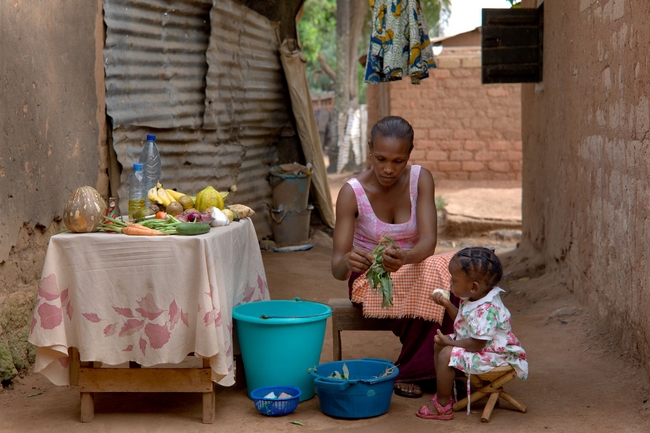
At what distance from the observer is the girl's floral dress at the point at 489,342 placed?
355 cm

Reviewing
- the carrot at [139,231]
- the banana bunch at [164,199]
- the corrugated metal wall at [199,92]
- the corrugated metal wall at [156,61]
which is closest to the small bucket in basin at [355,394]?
the carrot at [139,231]

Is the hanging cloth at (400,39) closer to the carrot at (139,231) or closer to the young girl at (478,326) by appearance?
the young girl at (478,326)

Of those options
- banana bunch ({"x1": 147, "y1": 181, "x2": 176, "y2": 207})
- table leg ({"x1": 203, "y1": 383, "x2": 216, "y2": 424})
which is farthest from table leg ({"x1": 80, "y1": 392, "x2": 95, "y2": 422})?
banana bunch ({"x1": 147, "y1": 181, "x2": 176, "y2": 207})

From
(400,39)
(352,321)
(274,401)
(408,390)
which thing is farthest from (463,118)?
(274,401)

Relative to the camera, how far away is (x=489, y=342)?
3598mm

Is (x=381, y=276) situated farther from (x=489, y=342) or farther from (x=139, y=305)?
(x=139, y=305)

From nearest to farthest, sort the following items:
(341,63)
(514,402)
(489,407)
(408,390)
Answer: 1. (489,407)
2. (514,402)
3. (408,390)
4. (341,63)

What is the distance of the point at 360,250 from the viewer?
3.86 metres

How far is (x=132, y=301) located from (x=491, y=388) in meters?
1.75

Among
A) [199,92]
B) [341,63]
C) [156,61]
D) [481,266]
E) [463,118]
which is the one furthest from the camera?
[341,63]

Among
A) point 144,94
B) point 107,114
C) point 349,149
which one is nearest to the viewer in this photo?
point 107,114

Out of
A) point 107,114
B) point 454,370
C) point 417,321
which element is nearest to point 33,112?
point 107,114

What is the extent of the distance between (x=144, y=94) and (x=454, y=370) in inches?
148

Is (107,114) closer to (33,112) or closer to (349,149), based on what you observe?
(33,112)
